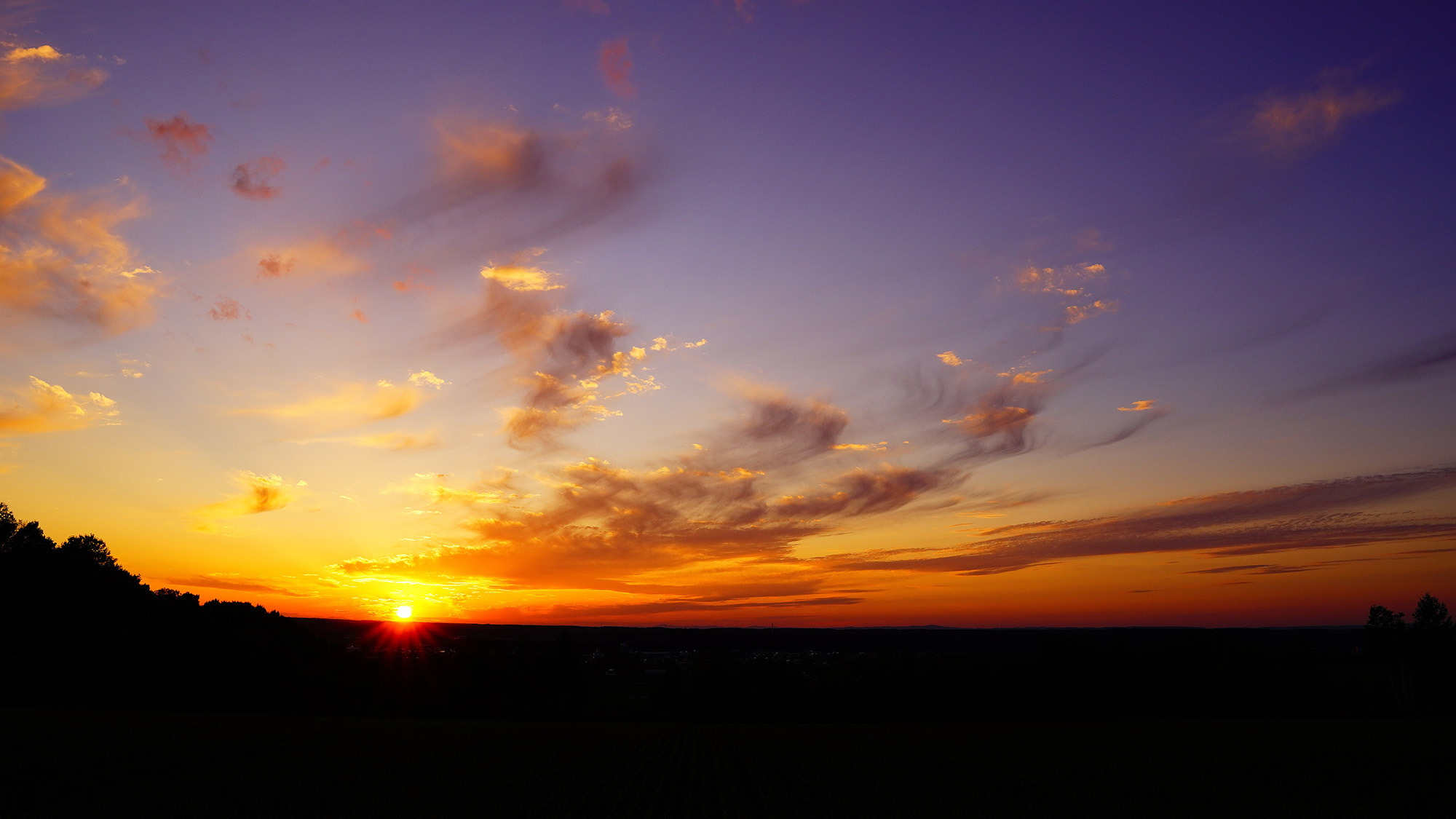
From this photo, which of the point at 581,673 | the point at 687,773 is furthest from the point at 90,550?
the point at 687,773

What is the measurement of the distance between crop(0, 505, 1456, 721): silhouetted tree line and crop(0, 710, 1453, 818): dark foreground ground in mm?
34065

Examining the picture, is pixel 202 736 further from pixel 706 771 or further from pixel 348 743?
pixel 706 771

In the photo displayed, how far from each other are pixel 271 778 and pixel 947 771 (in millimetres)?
29915

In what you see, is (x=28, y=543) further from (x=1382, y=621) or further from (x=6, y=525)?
(x=1382, y=621)

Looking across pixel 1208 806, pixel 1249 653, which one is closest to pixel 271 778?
pixel 1208 806

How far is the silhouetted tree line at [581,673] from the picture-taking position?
8138cm

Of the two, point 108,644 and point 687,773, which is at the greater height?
point 108,644

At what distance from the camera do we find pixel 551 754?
41469mm

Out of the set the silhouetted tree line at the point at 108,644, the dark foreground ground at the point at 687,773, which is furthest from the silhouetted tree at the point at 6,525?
the dark foreground ground at the point at 687,773

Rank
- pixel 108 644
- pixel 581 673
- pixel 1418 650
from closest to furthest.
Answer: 1. pixel 108 644
2. pixel 1418 650
3. pixel 581 673

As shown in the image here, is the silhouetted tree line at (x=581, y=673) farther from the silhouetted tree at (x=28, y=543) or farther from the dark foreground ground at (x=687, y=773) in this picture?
the dark foreground ground at (x=687, y=773)

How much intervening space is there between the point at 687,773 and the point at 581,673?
91.6 metres

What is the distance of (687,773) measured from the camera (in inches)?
1389

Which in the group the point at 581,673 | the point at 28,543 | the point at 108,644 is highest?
the point at 28,543
